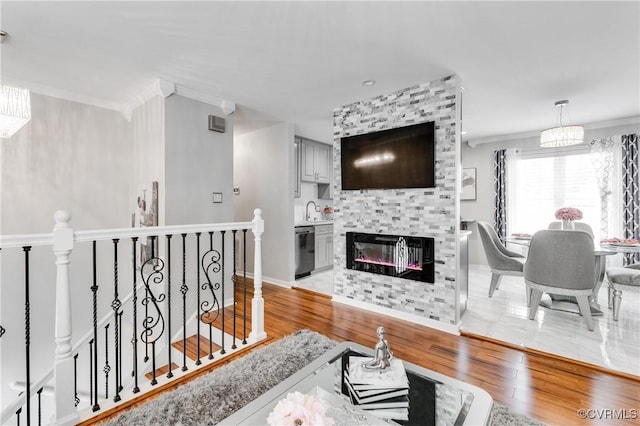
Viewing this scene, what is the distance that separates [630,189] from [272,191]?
17.7ft

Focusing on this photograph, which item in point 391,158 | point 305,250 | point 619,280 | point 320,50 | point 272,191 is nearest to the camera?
point 320,50

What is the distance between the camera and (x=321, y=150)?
5770 mm

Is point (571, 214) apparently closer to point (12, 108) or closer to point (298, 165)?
point (298, 165)

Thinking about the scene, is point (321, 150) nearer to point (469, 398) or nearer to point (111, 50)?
point (111, 50)

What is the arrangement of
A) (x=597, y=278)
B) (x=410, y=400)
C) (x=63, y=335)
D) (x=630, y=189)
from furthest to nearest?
(x=630, y=189)
(x=597, y=278)
(x=63, y=335)
(x=410, y=400)

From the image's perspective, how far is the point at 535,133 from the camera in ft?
16.6

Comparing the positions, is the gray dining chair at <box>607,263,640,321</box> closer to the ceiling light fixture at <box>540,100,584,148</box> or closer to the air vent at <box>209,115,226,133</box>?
the ceiling light fixture at <box>540,100,584,148</box>

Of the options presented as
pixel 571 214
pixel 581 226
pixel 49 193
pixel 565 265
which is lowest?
pixel 565 265

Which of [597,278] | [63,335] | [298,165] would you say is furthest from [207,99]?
[597,278]

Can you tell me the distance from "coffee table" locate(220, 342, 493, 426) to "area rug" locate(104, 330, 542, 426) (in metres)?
0.63

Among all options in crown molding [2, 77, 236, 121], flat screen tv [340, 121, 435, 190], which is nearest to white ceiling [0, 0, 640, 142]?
crown molding [2, 77, 236, 121]

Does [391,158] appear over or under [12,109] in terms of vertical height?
under

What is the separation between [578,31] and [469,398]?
267 centimetres

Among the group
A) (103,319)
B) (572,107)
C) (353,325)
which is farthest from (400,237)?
(103,319)
